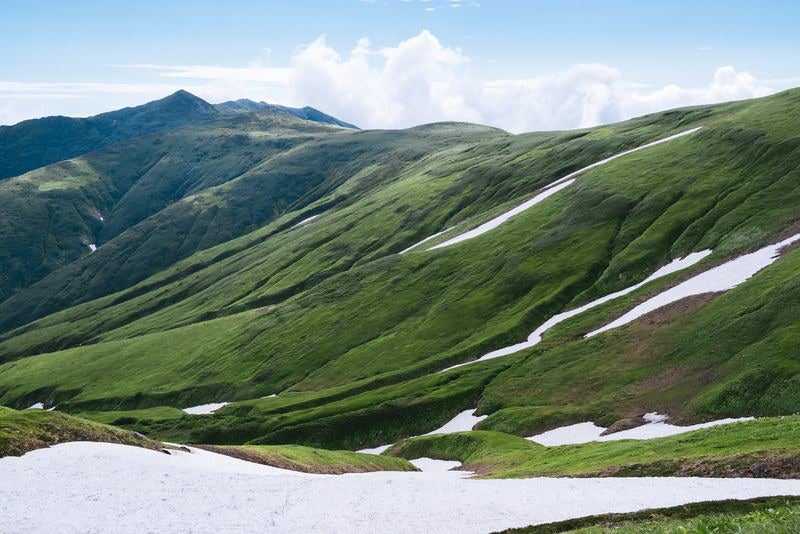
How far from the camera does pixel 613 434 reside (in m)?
72.8

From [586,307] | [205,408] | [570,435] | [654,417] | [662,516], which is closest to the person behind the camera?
[662,516]

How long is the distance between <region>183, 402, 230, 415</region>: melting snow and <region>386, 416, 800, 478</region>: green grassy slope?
3648 inches

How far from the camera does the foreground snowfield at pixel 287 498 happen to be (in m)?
35.0

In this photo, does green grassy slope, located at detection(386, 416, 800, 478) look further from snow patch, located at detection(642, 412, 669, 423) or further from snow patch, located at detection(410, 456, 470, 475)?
snow patch, located at detection(642, 412, 669, 423)

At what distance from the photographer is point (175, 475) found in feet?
151

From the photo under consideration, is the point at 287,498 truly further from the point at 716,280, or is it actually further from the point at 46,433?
the point at 716,280

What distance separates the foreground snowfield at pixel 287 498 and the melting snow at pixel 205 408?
10465 centimetres

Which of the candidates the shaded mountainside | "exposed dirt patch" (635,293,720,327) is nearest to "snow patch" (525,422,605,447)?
the shaded mountainside

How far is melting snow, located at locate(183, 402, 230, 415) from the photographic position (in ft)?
491

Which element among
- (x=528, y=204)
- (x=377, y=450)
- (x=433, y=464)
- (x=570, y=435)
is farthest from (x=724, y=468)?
(x=528, y=204)

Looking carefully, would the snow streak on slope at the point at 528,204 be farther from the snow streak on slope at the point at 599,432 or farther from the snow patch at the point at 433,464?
the snow patch at the point at 433,464

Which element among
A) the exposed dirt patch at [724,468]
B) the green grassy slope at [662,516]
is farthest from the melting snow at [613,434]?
the green grassy slope at [662,516]

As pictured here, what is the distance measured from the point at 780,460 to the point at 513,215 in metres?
143

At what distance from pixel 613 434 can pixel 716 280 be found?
129ft
